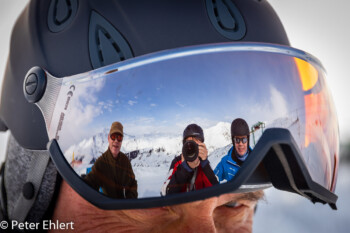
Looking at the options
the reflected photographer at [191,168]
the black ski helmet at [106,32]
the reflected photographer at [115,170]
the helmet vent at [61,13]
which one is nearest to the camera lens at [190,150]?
the reflected photographer at [191,168]

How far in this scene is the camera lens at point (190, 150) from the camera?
81 centimetres

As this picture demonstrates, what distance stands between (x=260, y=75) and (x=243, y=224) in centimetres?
80

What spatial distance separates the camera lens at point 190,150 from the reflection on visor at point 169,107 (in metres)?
0.01

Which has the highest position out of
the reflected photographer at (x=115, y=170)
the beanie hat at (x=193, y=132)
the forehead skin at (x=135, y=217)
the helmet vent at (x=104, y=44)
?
the helmet vent at (x=104, y=44)

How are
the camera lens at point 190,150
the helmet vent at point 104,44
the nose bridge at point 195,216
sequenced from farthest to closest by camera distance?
1. the nose bridge at point 195,216
2. the helmet vent at point 104,44
3. the camera lens at point 190,150

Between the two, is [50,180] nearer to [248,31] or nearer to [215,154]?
[215,154]

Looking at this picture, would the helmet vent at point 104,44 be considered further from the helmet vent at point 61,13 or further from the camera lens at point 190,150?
the camera lens at point 190,150

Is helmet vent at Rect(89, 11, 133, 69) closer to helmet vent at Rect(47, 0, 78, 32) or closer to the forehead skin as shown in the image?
helmet vent at Rect(47, 0, 78, 32)

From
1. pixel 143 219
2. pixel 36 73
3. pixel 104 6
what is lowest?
pixel 143 219

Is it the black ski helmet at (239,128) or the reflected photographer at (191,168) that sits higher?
the black ski helmet at (239,128)

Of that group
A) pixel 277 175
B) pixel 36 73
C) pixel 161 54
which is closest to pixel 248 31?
pixel 161 54

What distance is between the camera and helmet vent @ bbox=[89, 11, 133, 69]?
948 millimetres

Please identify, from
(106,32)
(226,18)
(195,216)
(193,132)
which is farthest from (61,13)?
(195,216)

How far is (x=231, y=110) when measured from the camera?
0.84 m
